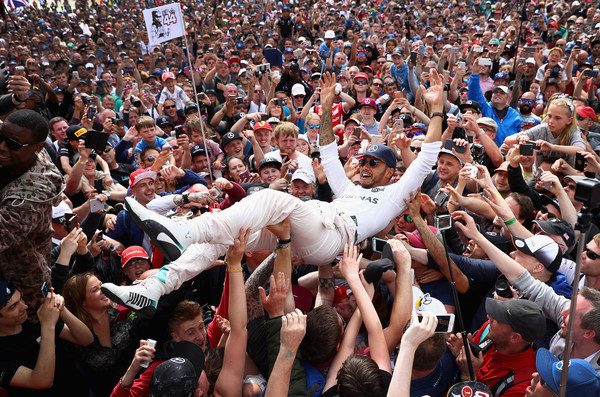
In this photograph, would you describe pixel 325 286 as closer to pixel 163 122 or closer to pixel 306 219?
pixel 306 219

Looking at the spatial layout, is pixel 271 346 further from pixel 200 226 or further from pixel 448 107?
pixel 448 107

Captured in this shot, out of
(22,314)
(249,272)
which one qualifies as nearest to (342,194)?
(249,272)

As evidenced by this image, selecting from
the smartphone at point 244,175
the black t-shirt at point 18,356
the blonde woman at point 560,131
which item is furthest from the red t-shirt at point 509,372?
the smartphone at point 244,175

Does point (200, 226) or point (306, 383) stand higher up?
point (200, 226)

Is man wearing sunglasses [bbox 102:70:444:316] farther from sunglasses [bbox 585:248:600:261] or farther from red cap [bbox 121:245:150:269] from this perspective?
sunglasses [bbox 585:248:600:261]

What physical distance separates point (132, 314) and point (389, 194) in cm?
194

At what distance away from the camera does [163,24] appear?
793 cm

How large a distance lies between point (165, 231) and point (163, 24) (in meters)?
5.41

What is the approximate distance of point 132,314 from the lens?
149 inches

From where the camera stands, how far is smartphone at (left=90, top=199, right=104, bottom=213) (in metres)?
4.58

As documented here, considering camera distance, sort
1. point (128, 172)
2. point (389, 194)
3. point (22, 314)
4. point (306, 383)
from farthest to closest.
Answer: point (128, 172), point (389, 194), point (22, 314), point (306, 383)

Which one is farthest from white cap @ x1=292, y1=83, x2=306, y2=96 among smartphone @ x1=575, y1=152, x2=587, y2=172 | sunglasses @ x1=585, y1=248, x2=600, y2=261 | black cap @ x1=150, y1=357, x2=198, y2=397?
black cap @ x1=150, y1=357, x2=198, y2=397

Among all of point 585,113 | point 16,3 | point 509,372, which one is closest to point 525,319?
point 509,372

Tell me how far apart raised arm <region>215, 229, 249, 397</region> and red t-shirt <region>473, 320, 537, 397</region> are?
1.28 m
